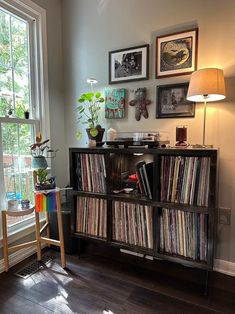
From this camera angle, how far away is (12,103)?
1.96 m

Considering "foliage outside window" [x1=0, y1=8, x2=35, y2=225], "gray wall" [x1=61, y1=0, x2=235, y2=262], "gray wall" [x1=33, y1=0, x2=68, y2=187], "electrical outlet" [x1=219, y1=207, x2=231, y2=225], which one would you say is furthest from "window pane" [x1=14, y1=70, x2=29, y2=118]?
"electrical outlet" [x1=219, y1=207, x2=231, y2=225]

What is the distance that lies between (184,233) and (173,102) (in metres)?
1.08

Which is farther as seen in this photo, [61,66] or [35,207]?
[61,66]

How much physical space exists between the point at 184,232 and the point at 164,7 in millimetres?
1866

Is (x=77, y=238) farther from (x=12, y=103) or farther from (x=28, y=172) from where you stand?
A: (x=12, y=103)

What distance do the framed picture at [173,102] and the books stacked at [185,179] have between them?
0.49 metres

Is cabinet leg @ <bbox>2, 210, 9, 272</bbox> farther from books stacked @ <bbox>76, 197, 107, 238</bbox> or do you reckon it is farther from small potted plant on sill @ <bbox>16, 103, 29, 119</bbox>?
small potted plant on sill @ <bbox>16, 103, 29, 119</bbox>

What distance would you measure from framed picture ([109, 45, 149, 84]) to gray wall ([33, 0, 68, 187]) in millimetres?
639

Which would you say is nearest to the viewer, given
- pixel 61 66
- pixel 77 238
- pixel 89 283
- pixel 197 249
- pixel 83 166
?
pixel 197 249

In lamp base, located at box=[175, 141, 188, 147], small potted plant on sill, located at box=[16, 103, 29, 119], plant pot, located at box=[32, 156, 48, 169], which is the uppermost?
small potted plant on sill, located at box=[16, 103, 29, 119]

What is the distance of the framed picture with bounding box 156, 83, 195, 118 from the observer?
5.87 feet

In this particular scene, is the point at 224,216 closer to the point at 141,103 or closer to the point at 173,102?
the point at 173,102

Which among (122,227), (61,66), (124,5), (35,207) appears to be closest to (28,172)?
(35,207)

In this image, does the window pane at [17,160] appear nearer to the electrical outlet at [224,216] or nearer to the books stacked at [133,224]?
the books stacked at [133,224]
